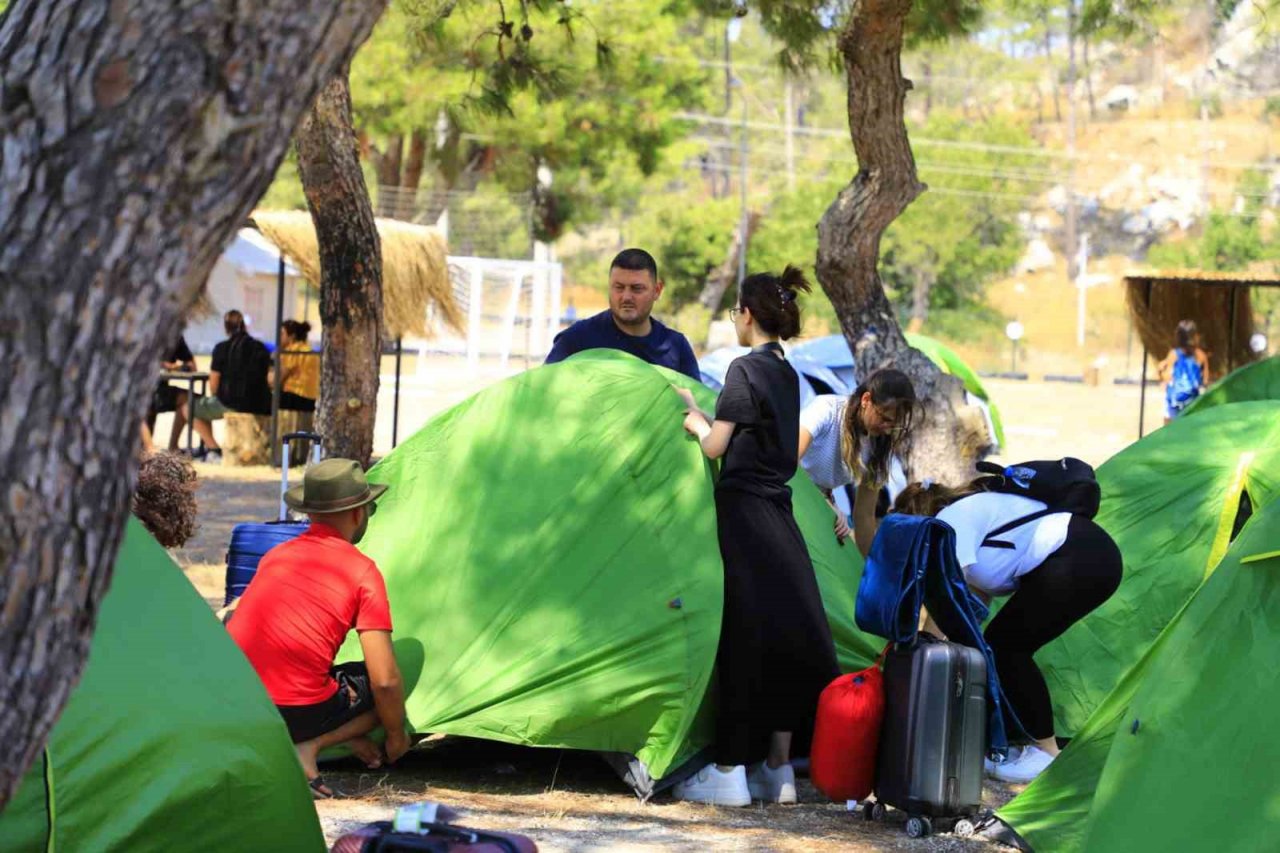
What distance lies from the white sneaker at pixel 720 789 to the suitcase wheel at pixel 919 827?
0.61m

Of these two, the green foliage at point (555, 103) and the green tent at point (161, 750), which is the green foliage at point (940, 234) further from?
the green tent at point (161, 750)

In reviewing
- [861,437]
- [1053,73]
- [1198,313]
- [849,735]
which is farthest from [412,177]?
[1053,73]

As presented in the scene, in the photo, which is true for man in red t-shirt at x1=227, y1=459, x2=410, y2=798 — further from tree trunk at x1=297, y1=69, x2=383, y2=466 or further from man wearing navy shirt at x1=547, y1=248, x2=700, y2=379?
tree trunk at x1=297, y1=69, x2=383, y2=466

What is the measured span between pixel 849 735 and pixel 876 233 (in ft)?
16.4

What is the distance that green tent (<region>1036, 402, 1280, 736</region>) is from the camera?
21.8 ft

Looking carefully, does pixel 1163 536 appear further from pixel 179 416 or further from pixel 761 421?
pixel 179 416

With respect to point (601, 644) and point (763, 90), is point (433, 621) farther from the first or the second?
point (763, 90)

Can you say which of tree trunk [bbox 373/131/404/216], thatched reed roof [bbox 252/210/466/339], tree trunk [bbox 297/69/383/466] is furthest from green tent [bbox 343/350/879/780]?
tree trunk [bbox 373/131/404/216]

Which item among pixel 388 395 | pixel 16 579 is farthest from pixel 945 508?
pixel 388 395

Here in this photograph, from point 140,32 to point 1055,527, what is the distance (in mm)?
4199

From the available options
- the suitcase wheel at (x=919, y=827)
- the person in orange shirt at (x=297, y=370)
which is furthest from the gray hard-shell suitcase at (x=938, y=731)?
the person in orange shirt at (x=297, y=370)

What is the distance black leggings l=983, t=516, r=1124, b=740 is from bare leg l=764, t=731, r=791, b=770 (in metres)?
0.80

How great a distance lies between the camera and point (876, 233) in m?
9.82

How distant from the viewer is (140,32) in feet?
7.33
